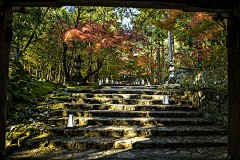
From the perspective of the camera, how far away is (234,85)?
229 centimetres

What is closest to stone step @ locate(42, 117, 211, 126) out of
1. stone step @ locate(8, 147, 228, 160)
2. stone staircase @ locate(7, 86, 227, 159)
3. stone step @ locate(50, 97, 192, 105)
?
stone staircase @ locate(7, 86, 227, 159)

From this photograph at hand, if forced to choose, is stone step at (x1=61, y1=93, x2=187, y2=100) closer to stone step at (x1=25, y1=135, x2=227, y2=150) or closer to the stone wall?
the stone wall

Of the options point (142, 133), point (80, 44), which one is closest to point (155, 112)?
point (142, 133)

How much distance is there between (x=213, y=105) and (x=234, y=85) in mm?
2398

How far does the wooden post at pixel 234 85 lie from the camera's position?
7.30ft

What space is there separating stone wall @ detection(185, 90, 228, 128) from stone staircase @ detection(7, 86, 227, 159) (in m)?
0.22

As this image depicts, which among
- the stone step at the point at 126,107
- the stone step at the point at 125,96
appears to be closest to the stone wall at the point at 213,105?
the stone step at the point at 126,107

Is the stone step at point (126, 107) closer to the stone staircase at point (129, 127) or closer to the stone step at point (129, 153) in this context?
the stone staircase at point (129, 127)

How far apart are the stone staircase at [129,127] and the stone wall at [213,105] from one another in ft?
0.72

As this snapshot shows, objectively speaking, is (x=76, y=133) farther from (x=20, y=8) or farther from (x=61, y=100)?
(x=20, y=8)

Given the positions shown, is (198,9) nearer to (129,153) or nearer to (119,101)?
(129,153)

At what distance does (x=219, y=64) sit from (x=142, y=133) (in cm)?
546

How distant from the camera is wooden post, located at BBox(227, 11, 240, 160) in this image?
2.22m

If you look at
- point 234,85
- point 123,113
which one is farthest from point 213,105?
point 123,113
